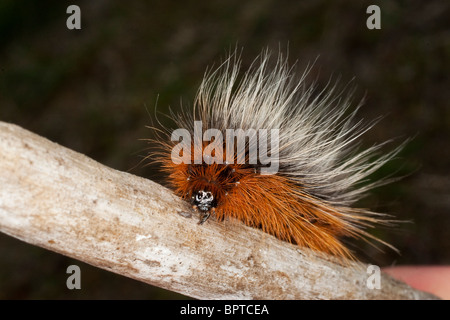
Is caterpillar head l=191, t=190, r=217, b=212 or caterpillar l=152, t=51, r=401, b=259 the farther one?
caterpillar l=152, t=51, r=401, b=259

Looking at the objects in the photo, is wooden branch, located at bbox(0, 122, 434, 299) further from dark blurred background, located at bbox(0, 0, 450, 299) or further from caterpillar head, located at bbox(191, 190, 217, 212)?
dark blurred background, located at bbox(0, 0, 450, 299)

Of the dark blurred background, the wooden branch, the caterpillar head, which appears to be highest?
the dark blurred background

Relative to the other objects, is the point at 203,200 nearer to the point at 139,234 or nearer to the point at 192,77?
the point at 139,234

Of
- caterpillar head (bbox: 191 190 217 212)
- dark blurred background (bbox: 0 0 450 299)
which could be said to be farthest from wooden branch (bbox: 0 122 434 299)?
dark blurred background (bbox: 0 0 450 299)

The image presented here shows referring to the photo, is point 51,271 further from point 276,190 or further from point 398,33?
point 398,33

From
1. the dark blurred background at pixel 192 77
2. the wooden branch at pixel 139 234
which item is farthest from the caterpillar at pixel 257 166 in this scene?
the dark blurred background at pixel 192 77
